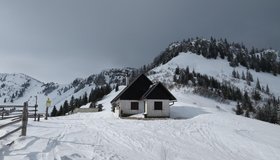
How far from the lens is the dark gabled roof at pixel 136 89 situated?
38.6 m

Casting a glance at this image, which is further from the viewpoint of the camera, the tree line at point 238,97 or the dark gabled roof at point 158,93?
the tree line at point 238,97

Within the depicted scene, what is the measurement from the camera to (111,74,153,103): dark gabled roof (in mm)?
38625

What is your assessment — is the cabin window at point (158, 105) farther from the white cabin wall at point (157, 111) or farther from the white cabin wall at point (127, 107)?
the white cabin wall at point (127, 107)

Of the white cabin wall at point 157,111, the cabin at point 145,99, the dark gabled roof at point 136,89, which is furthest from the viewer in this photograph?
the dark gabled roof at point 136,89

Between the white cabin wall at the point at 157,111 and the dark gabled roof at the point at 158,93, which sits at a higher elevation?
the dark gabled roof at the point at 158,93

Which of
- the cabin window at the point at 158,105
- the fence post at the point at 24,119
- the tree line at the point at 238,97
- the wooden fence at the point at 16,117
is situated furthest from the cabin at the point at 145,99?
the tree line at the point at 238,97

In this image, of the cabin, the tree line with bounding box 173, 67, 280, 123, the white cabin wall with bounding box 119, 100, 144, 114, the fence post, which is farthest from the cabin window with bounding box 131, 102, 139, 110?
the tree line with bounding box 173, 67, 280, 123

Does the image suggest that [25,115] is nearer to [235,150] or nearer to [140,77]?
[235,150]

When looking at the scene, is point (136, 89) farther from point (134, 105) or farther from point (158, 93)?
point (158, 93)

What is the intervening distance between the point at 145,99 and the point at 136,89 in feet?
12.7

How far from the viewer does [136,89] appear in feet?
130

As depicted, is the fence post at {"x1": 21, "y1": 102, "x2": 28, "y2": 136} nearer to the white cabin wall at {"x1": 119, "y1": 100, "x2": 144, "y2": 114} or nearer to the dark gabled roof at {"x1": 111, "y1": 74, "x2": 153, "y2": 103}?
the white cabin wall at {"x1": 119, "y1": 100, "x2": 144, "y2": 114}

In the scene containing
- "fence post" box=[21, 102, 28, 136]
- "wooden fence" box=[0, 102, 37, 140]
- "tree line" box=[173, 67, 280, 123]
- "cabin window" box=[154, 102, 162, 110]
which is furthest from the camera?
"tree line" box=[173, 67, 280, 123]

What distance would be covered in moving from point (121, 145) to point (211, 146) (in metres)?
4.65
